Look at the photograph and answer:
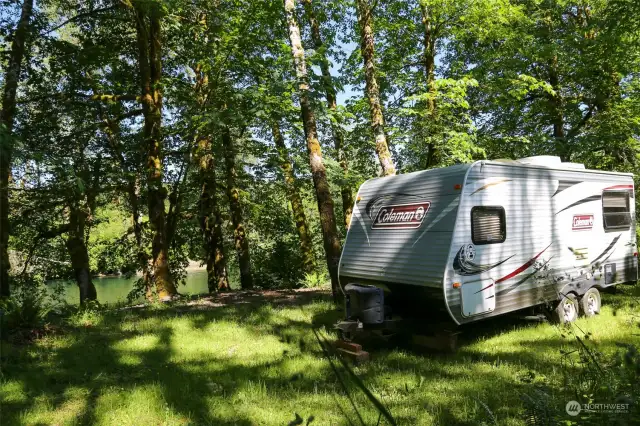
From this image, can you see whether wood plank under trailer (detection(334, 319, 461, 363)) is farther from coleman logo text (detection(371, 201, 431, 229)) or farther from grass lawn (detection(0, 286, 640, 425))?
coleman logo text (detection(371, 201, 431, 229))

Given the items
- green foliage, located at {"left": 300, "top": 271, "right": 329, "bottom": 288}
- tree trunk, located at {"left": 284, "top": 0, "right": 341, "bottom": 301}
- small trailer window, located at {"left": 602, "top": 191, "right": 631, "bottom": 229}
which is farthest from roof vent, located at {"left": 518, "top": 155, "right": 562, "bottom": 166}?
green foliage, located at {"left": 300, "top": 271, "right": 329, "bottom": 288}

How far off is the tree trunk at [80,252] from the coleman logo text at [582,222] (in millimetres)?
14444

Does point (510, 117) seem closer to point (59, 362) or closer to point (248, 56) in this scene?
point (248, 56)

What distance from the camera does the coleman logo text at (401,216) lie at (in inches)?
269

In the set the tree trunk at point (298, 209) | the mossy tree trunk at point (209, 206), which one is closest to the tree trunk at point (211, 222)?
the mossy tree trunk at point (209, 206)

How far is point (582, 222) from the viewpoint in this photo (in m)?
8.21

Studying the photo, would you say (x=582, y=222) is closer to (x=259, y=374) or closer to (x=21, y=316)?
(x=259, y=374)

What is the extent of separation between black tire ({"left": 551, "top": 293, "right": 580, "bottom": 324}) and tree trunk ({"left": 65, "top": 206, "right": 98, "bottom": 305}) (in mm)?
14177

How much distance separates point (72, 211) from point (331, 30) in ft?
41.2

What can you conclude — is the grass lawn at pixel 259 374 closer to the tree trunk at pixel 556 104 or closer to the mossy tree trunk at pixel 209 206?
the mossy tree trunk at pixel 209 206

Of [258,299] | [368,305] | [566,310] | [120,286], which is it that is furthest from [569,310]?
[120,286]

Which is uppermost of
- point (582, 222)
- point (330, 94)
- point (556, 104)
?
point (556, 104)

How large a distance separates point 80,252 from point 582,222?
15.6 m

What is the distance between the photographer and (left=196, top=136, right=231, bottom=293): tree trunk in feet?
52.6
